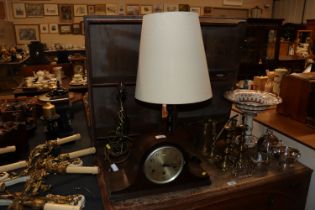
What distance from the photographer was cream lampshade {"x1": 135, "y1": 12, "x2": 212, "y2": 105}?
2.54 ft

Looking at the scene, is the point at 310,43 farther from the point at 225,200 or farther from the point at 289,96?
the point at 225,200

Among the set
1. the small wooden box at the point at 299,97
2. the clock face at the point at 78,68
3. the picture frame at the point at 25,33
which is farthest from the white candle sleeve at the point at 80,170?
the picture frame at the point at 25,33

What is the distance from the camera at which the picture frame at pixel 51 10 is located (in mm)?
4465

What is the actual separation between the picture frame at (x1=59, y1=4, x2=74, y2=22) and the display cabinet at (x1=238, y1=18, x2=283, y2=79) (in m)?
3.08

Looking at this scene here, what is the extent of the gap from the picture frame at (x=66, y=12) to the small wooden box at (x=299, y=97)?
419 centimetres

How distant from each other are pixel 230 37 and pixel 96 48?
650 millimetres

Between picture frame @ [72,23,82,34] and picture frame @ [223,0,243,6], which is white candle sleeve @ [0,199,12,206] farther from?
picture frame @ [223,0,243,6]

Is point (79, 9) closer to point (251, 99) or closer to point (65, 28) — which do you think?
point (65, 28)

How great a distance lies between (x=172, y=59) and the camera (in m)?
0.78

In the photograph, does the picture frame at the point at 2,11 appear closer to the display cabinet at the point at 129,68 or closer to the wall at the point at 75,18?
the wall at the point at 75,18

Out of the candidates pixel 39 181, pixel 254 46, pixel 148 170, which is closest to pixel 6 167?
pixel 39 181

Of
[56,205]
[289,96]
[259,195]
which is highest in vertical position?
[289,96]

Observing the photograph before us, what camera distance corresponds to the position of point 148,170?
34.4 inches

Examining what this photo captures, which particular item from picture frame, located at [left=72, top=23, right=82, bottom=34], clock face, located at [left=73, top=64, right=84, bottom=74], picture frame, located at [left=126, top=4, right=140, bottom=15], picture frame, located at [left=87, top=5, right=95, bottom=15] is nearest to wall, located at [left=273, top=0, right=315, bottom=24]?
picture frame, located at [left=126, top=4, right=140, bottom=15]
